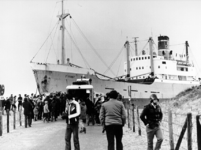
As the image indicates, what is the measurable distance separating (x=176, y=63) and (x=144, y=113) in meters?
44.5

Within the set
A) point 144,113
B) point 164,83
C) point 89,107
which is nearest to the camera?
point 144,113

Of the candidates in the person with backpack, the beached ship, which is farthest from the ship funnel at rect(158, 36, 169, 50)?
the person with backpack

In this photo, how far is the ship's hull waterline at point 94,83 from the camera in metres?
38.0

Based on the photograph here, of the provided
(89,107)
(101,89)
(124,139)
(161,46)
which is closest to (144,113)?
(124,139)

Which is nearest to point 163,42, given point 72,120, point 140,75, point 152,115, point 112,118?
point 140,75

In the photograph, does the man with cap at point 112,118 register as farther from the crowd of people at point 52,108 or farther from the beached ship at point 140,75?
the beached ship at point 140,75

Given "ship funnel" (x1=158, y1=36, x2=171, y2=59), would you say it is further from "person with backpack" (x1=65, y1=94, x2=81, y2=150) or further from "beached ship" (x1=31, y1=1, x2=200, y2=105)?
"person with backpack" (x1=65, y1=94, x2=81, y2=150)

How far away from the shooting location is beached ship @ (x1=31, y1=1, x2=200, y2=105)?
38250mm

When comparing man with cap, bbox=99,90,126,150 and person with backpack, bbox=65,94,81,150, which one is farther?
person with backpack, bbox=65,94,81,150

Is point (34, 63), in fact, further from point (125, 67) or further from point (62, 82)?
point (125, 67)

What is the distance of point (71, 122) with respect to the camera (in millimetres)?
7648

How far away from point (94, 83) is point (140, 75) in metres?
9.71

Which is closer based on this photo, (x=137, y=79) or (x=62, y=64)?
(x=62, y=64)

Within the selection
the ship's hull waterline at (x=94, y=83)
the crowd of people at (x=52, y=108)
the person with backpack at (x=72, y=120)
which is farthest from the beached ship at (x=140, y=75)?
the person with backpack at (x=72, y=120)
